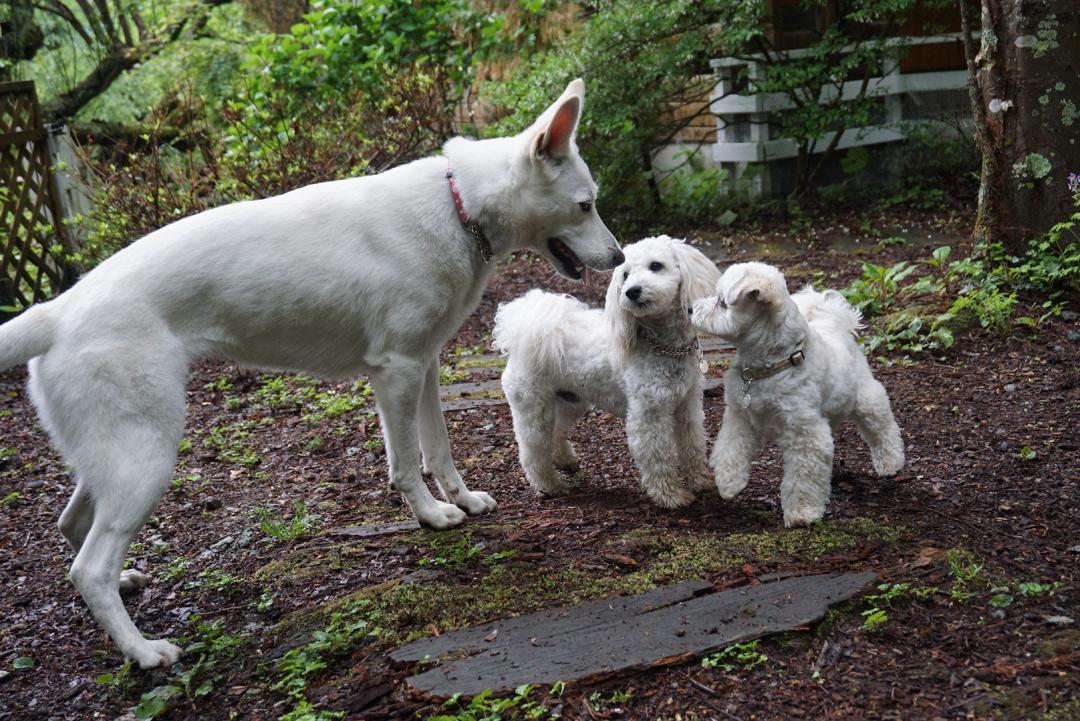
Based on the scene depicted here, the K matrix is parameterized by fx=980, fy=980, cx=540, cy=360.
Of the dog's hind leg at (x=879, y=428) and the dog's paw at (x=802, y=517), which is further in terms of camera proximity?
the dog's hind leg at (x=879, y=428)

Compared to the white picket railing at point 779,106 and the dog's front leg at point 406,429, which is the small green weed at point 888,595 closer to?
the dog's front leg at point 406,429

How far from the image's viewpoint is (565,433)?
16.0 ft

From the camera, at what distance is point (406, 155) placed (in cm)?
915

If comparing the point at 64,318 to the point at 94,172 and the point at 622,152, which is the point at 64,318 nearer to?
the point at 94,172

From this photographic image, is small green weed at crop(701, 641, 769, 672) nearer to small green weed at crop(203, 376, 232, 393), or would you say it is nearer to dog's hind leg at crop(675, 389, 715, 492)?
dog's hind leg at crop(675, 389, 715, 492)

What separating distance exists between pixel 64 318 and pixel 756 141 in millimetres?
8129

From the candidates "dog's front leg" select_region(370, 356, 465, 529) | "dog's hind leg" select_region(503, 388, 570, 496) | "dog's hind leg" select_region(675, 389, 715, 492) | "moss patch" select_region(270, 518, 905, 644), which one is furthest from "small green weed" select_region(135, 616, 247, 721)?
"dog's hind leg" select_region(675, 389, 715, 492)

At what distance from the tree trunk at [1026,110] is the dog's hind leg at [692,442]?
2941mm

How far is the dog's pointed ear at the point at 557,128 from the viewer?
3.84 meters

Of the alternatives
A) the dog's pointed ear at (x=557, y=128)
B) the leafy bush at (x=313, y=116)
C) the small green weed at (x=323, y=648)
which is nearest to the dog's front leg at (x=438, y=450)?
the small green weed at (x=323, y=648)

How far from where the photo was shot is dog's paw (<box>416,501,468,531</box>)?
4.25 m

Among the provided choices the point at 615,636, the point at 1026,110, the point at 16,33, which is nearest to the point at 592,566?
the point at 615,636

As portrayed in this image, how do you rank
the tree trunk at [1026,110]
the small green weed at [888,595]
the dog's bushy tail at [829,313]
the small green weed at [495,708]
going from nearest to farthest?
the small green weed at [495,708] → the small green weed at [888,595] → the dog's bushy tail at [829,313] → the tree trunk at [1026,110]

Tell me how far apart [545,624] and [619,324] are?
1.45m
